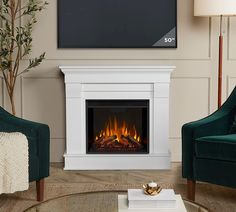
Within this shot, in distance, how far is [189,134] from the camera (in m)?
3.87

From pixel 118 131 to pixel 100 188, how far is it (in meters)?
0.98

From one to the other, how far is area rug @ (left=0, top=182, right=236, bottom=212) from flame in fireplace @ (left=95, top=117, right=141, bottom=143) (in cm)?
82

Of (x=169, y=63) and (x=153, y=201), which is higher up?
(x=169, y=63)

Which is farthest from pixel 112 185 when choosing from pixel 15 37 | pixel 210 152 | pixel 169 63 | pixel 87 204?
pixel 87 204

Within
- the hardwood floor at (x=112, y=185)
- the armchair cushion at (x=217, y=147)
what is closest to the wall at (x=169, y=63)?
the hardwood floor at (x=112, y=185)

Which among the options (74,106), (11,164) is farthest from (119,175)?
(11,164)

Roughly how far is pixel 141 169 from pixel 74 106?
796 millimetres

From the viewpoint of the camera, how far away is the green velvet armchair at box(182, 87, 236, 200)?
12.0 ft

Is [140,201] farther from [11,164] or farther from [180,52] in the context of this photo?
[180,52]

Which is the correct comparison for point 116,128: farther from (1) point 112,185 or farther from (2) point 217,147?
(2) point 217,147

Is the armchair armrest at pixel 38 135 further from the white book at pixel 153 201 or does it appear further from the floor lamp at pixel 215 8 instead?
the floor lamp at pixel 215 8

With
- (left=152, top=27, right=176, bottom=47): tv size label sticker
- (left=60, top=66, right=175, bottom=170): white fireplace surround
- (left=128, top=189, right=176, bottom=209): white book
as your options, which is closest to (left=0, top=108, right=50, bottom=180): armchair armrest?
(left=60, top=66, right=175, bottom=170): white fireplace surround

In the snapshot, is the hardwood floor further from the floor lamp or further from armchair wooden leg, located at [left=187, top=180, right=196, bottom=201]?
the floor lamp

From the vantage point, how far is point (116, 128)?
514 centimetres
